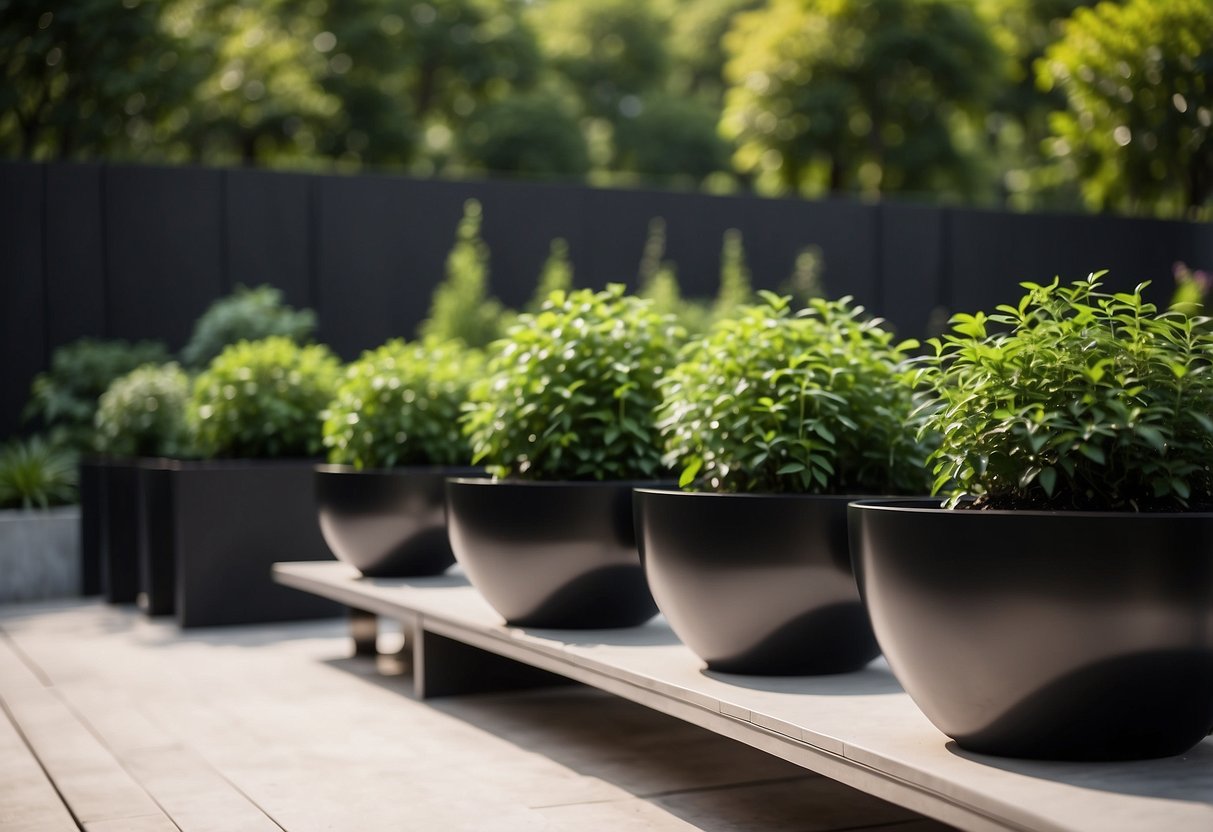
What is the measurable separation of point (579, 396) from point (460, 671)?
126 cm

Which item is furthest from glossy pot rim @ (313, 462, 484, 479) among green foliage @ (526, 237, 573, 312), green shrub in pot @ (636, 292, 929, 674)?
green foliage @ (526, 237, 573, 312)

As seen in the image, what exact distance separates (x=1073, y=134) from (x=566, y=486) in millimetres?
11883

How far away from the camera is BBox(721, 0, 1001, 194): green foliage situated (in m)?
30.0

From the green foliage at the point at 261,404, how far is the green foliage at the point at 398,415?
3.97 ft

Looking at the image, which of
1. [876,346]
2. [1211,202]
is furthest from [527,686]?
[1211,202]

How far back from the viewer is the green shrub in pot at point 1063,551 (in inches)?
101

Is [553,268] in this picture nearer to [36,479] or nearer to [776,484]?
[36,479]

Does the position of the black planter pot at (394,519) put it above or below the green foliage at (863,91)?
below

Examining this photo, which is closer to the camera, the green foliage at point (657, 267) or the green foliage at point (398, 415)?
the green foliage at point (398, 415)

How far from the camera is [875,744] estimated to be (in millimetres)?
2797

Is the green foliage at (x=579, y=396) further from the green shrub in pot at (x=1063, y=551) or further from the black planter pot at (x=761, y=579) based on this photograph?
the green shrub in pot at (x=1063, y=551)

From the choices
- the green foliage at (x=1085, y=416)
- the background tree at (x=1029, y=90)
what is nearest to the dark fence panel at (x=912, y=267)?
the green foliage at (x=1085, y=416)

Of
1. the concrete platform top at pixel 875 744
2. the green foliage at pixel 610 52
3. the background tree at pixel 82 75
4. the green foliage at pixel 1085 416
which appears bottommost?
the concrete platform top at pixel 875 744

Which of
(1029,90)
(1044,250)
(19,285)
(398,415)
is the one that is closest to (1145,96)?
(1044,250)
